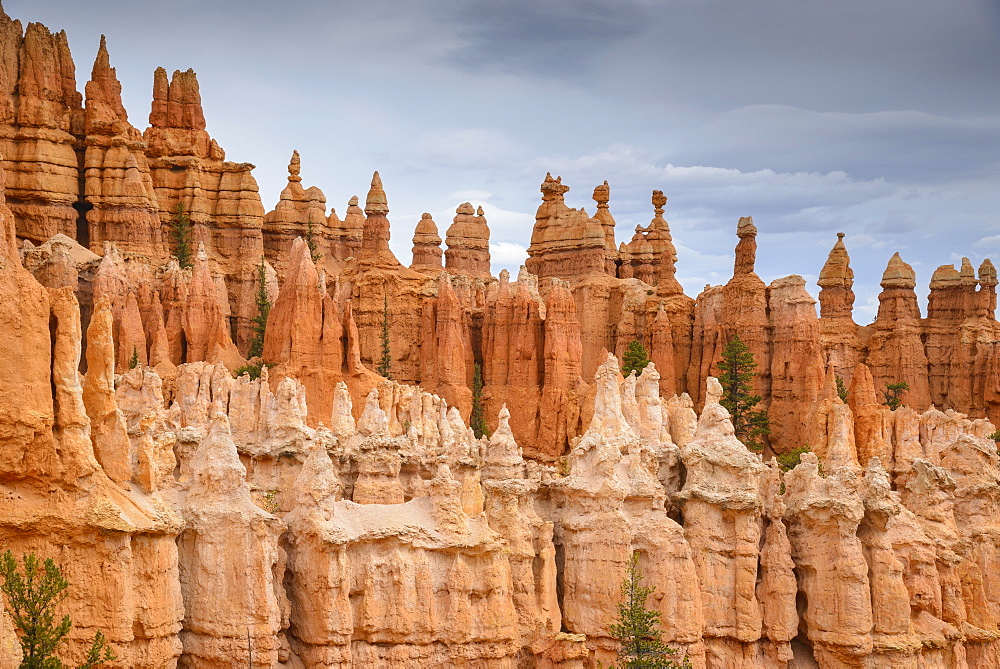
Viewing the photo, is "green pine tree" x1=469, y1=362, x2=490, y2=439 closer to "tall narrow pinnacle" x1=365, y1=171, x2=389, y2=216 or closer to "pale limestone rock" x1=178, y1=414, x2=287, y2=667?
"tall narrow pinnacle" x1=365, y1=171, x2=389, y2=216

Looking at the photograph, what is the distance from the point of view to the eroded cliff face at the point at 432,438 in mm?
22234

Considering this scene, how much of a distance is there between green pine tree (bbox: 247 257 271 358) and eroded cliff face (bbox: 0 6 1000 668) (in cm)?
59

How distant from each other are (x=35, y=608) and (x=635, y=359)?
4674 centimetres

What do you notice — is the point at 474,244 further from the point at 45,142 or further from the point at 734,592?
the point at 734,592

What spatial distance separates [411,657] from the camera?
27.3 m

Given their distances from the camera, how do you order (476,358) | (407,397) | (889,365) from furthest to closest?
(889,365) < (476,358) < (407,397)

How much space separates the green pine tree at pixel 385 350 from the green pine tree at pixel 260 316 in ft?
20.3

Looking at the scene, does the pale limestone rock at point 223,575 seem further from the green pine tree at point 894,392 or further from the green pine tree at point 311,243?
the green pine tree at point 894,392

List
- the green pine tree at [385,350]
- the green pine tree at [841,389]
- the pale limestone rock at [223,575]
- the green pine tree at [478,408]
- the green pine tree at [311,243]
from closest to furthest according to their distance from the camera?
1. the pale limestone rock at [223,575]
2. the green pine tree at [478,408]
3. the green pine tree at [385,350]
4. the green pine tree at [841,389]
5. the green pine tree at [311,243]

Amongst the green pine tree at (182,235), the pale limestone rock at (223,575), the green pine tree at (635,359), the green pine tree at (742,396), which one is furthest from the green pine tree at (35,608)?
the green pine tree at (742,396)

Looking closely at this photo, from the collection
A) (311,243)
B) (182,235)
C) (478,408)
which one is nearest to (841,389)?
(478,408)

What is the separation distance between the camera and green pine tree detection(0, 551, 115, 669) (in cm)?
1905

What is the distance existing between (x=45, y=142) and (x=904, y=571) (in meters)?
48.3

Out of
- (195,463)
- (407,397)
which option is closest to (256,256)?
(407,397)
